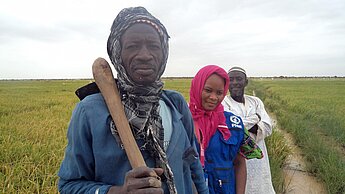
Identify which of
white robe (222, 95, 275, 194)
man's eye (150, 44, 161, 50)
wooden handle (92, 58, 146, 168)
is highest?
man's eye (150, 44, 161, 50)

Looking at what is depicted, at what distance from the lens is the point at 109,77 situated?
1.06m

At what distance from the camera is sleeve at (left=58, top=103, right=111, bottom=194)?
97cm

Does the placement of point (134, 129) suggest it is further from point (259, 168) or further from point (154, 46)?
point (259, 168)

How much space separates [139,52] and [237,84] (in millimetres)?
1825

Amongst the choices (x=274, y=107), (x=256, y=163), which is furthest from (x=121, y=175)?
(x=274, y=107)

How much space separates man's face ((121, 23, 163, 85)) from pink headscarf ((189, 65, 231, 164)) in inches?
31.4

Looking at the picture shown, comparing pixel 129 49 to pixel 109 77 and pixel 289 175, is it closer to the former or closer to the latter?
pixel 109 77

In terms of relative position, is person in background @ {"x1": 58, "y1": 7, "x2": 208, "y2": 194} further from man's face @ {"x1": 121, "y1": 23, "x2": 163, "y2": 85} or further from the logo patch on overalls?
the logo patch on overalls

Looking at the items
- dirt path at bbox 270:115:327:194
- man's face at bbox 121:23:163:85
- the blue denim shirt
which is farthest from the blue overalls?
dirt path at bbox 270:115:327:194

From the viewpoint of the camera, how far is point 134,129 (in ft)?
3.42

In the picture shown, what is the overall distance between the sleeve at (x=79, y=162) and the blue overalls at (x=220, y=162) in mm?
954

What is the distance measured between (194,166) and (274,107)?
36.3ft

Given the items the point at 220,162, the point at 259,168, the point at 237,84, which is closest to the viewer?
the point at 220,162

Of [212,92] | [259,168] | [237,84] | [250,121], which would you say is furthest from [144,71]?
[237,84]
